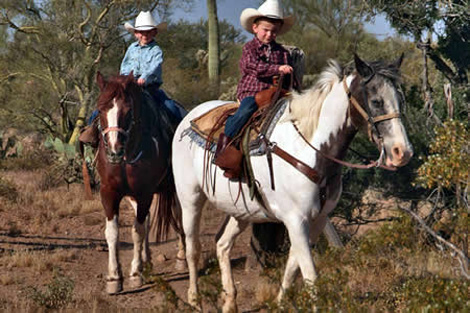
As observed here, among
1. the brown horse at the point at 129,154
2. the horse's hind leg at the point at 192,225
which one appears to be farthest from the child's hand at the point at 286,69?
the brown horse at the point at 129,154

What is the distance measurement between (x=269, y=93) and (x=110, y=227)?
2767mm

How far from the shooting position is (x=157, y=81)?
24.1ft

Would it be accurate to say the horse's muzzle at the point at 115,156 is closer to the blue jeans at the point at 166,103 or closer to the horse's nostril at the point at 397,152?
the blue jeans at the point at 166,103

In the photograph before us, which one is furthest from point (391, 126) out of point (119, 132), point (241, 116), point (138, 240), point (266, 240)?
point (138, 240)

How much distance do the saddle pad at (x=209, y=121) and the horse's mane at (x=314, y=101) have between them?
3.52ft

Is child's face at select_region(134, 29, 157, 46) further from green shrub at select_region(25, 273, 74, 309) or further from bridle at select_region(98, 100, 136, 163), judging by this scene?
green shrub at select_region(25, 273, 74, 309)

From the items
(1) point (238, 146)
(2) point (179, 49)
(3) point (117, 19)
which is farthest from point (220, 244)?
(2) point (179, 49)

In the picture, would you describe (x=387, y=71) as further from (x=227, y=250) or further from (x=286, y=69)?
(x=227, y=250)

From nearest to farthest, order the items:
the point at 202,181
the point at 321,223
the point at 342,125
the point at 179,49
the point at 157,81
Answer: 1. the point at 342,125
2. the point at 321,223
3. the point at 202,181
4. the point at 157,81
5. the point at 179,49

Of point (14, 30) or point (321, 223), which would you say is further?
point (14, 30)

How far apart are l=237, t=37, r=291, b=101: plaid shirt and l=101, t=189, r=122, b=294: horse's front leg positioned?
2.25 m

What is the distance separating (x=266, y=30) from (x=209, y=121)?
3.83 feet

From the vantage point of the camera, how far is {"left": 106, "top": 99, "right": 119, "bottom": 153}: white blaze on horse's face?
6121 millimetres

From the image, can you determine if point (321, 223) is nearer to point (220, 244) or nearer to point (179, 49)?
point (220, 244)
